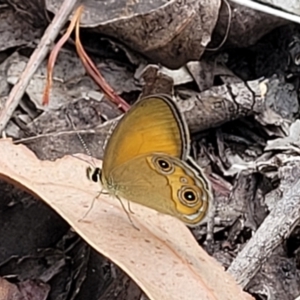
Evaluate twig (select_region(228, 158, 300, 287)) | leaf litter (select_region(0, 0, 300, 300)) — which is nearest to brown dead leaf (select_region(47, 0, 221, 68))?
leaf litter (select_region(0, 0, 300, 300))

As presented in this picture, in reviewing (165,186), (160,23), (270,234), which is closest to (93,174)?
(165,186)

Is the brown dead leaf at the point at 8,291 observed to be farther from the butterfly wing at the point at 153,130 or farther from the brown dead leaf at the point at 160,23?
the brown dead leaf at the point at 160,23

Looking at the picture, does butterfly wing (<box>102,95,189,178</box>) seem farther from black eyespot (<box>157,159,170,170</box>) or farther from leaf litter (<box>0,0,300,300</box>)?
leaf litter (<box>0,0,300,300</box>)

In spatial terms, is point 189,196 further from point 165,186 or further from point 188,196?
point 165,186

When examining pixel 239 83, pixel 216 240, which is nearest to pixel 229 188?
pixel 216 240

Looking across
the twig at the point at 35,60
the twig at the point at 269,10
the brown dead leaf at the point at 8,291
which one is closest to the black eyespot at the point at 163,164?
the brown dead leaf at the point at 8,291

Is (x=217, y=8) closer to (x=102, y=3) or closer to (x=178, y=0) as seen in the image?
(x=178, y=0)

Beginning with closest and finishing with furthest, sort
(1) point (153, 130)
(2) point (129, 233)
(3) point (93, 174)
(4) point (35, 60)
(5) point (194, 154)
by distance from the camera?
(2) point (129, 233)
(1) point (153, 130)
(3) point (93, 174)
(4) point (35, 60)
(5) point (194, 154)
